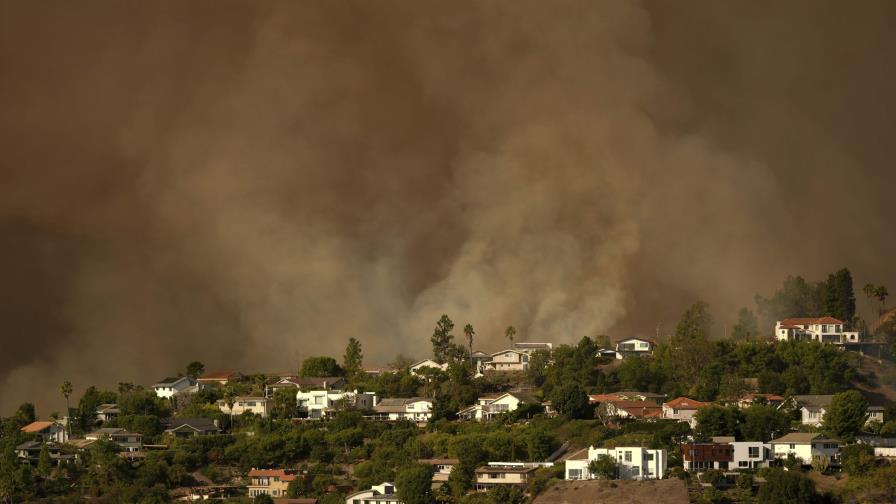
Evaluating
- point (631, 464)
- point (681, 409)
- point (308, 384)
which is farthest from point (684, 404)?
point (308, 384)

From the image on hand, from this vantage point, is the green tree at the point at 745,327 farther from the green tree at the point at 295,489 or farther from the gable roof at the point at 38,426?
the gable roof at the point at 38,426

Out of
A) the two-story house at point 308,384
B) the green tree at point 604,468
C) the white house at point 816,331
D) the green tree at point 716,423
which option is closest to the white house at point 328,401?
the two-story house at point 308,384

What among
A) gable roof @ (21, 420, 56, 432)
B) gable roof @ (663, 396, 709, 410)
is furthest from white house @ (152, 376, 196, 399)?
gable roof @ (663, 396, 709, 410)

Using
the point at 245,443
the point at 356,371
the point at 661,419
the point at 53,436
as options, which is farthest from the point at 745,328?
the point at 53,436

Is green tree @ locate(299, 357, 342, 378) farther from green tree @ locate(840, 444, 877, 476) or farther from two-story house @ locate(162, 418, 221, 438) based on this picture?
green tree @ locate(840, 444, 877, 476)

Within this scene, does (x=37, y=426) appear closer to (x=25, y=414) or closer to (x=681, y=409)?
(x=25, y=414)
